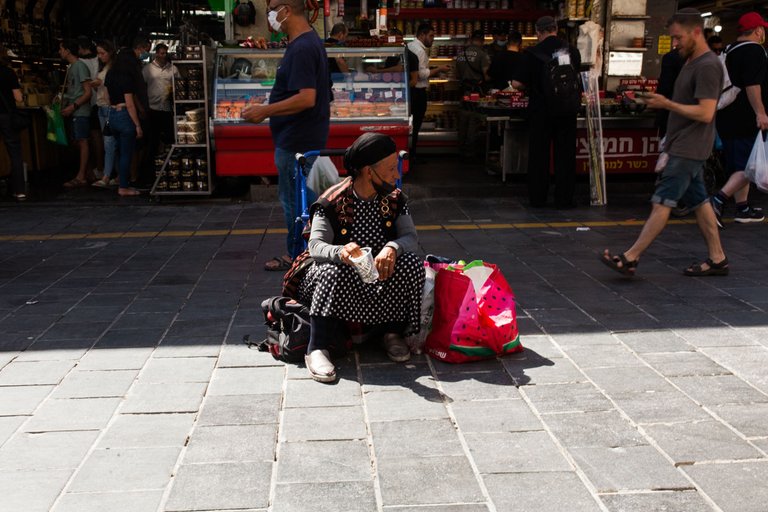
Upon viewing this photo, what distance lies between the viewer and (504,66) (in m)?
11.8

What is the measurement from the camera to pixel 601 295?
548 centimetres

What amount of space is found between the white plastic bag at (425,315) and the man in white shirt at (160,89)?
6936 millimetres

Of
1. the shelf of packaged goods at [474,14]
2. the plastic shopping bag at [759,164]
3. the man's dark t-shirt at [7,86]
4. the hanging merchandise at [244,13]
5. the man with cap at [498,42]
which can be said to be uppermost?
the shelf of packaged goods at [474,14]

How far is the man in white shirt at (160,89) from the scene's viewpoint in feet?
33.6

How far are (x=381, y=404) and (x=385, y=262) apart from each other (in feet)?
2.25

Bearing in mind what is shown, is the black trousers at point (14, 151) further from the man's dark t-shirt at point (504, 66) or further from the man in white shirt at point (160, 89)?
the man's dark t-shirt at point (504, 66)

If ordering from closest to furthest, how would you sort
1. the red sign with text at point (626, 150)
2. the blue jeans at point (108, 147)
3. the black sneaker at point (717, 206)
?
the black sneaker at point (717, 206), the red sign with text at point (626, 150), the blue jeans at point (108, 147)

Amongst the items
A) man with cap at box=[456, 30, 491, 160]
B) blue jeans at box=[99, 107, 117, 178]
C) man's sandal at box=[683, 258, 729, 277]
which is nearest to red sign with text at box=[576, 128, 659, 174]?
man with cap at box=[456, 30, 491, 160]

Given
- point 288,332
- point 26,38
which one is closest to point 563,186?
point 288,332

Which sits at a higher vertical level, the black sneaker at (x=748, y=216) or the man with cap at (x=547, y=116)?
the man with cap at (x=547, y=116)

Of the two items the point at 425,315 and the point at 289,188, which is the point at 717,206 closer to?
the point at 289,188

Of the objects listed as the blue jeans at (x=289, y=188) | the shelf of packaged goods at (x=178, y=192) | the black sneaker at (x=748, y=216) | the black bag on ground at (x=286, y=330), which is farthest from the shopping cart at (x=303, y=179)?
the black sneaker at (x=748, y=216)

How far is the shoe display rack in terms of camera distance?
364 inches

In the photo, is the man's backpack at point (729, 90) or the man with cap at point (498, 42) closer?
the man's backpack at point (729, 90)
